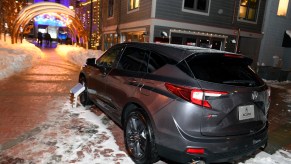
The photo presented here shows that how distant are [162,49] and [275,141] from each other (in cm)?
346

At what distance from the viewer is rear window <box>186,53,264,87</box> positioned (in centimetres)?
317

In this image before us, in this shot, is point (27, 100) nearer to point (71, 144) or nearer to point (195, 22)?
point (71, 144)

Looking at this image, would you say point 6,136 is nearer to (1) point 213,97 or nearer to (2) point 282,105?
(1) point 213,97

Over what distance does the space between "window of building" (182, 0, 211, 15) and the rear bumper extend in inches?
433

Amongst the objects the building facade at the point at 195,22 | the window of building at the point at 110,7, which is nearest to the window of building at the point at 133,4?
the building facade at the point at 195,22

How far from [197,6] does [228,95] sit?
11.7 m

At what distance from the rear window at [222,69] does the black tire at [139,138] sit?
3.36 ft

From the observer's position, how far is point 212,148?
2.98 meters

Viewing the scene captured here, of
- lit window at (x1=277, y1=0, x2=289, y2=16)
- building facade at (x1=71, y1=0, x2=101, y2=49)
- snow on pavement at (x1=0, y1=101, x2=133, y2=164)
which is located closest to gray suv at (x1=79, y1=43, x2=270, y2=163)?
snow on pavement at (x1=0, y1=101, x2=133, y2=164)

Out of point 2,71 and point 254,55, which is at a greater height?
point 254,55

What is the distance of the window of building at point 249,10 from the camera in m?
15.4

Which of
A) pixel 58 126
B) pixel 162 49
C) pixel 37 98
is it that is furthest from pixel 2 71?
pixel 162 49

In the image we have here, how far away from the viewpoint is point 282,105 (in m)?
8.38

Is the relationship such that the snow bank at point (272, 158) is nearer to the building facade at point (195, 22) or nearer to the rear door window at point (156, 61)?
the rear door window at point (156, 61)
